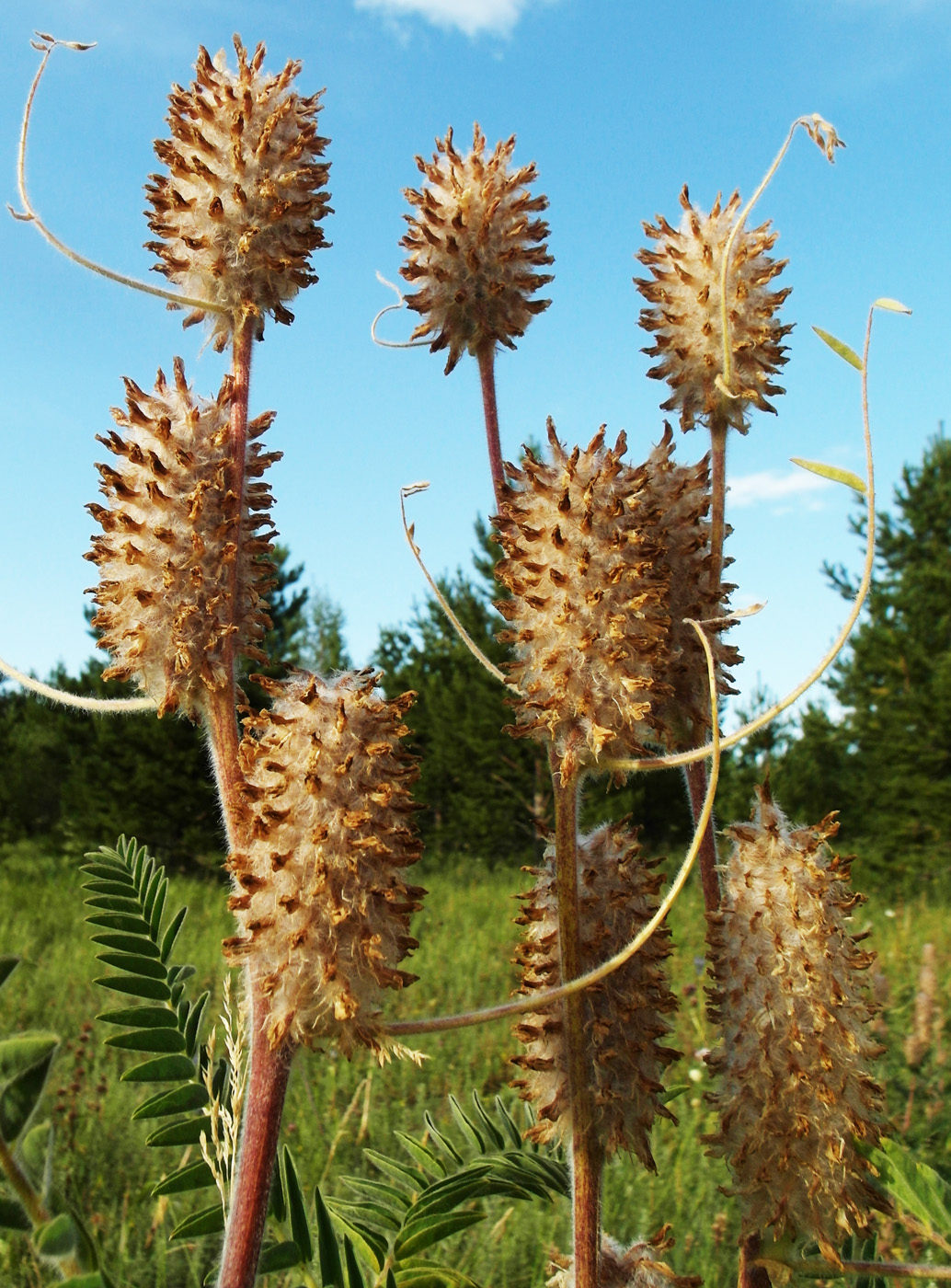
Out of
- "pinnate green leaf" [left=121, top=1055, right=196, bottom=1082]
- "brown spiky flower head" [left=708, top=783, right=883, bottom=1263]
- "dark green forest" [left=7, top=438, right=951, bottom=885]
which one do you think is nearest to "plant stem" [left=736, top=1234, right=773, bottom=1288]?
"brown spiky flower head" [left=708, top=783, right=883, bottom=1263]

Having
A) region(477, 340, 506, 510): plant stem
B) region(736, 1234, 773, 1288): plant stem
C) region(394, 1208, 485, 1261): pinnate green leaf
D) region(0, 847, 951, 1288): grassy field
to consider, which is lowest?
region(0, 847, 951, 1288): grassy field

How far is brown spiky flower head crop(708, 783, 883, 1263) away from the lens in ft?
3.17

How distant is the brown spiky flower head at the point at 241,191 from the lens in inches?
39.9

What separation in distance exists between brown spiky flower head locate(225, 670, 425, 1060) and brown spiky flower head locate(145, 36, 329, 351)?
16.9 inches

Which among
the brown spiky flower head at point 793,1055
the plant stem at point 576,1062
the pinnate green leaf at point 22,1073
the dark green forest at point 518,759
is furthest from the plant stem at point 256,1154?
the dark green forest at point 518,759

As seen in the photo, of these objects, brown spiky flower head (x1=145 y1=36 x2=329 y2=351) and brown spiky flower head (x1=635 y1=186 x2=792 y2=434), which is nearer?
brown spiky flower head (x1=145 y1=36 x2=329 y2=351)

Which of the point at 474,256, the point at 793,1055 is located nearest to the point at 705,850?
the point at 793,1055

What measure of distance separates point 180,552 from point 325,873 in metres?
0.33

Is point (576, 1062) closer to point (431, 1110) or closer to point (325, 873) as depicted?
point (325, 873)

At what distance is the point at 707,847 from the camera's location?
1.15 meters

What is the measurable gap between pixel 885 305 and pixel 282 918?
0.72 m

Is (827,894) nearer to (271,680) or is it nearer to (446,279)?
(271,680)

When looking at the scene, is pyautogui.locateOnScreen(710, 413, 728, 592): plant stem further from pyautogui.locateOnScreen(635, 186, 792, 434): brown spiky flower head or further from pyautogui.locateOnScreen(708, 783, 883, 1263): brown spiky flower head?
pyautogui.locateOnScreen(708, 783, 883, 1263): brown spiky flower head

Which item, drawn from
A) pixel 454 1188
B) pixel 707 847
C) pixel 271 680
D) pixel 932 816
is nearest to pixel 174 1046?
pixel 454 1188
